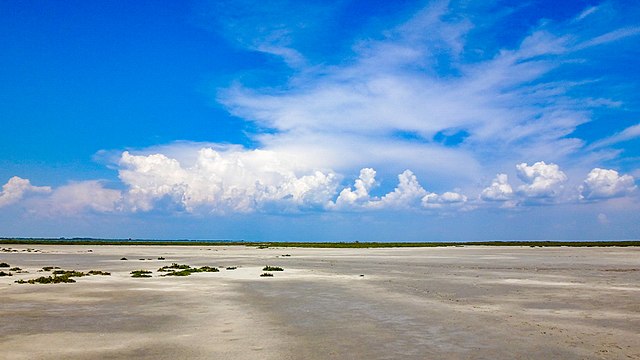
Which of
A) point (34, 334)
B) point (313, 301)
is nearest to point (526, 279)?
point (313, 301)

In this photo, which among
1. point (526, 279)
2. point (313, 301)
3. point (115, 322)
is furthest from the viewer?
point (526, 279)

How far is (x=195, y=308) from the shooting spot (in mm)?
23797

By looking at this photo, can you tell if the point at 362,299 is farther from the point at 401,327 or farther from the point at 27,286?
the point at 27,286

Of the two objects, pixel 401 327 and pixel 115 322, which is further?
pixel 115 322

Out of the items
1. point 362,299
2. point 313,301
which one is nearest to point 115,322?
point 313,301

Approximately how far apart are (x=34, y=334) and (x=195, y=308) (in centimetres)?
783

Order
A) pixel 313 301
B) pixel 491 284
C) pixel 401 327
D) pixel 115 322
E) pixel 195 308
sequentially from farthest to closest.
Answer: pixel 491 284 < pixel 313 301 < pixel 195 308 < pixel 115 322 < pixel 401 327

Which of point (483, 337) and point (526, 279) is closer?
point (483, 337)

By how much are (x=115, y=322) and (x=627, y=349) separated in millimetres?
19047

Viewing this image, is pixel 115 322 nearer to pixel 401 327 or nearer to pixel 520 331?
pixel 401 327

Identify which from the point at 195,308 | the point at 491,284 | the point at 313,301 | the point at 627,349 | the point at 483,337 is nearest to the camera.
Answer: the point at 627,349

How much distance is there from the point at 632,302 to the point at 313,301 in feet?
56.2

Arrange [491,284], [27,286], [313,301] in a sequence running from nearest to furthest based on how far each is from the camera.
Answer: [313,301] < [27,286] < [491,284]

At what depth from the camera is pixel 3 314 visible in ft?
70.5
